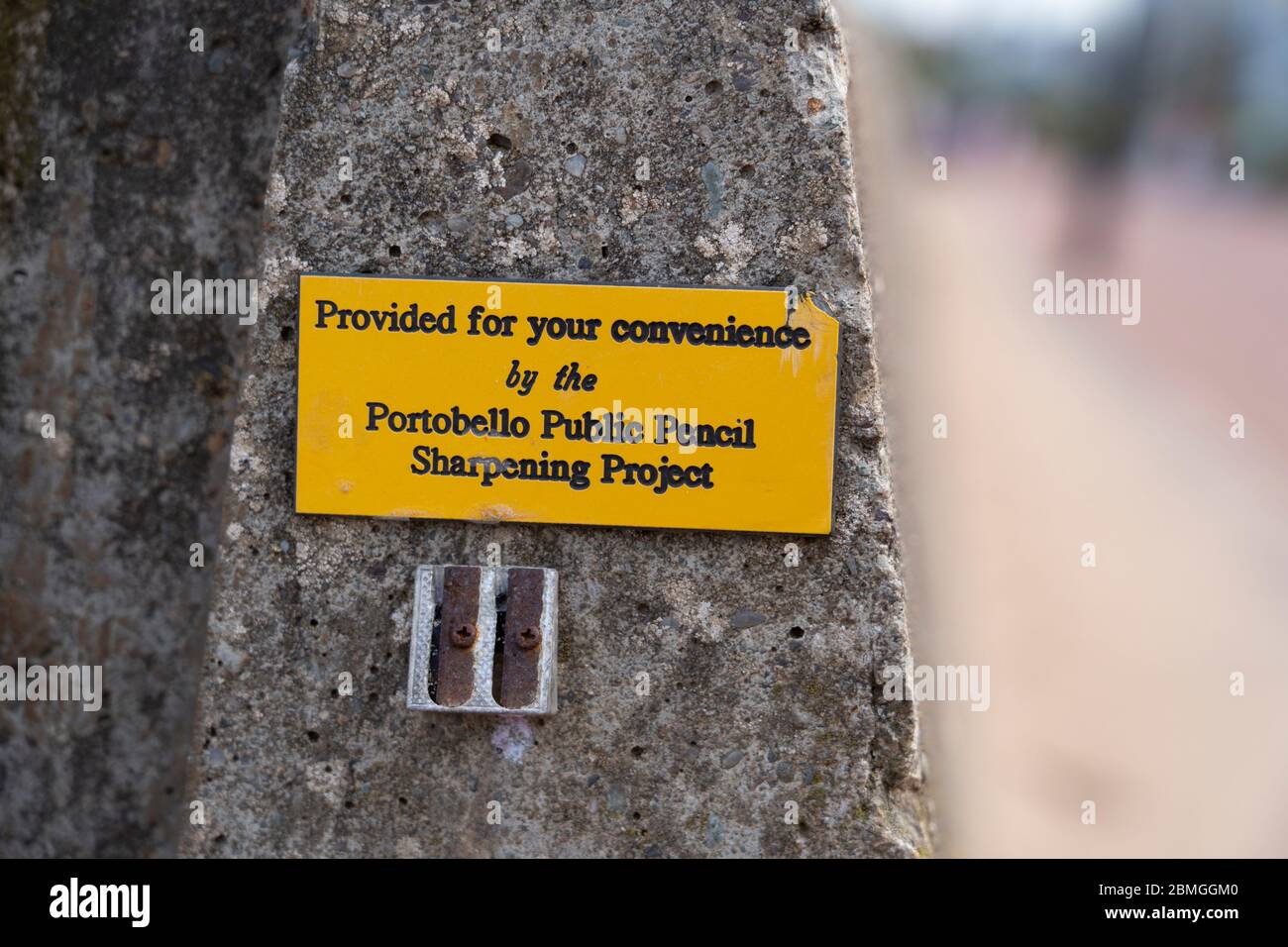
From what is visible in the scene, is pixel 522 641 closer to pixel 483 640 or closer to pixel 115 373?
pixel 483 640

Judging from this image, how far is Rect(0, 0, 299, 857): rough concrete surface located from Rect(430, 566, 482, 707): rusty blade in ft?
2.18

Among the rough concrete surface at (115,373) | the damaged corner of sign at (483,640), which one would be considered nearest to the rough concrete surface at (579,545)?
the damaged corner of sign at (483,640)

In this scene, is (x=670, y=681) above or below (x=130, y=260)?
below

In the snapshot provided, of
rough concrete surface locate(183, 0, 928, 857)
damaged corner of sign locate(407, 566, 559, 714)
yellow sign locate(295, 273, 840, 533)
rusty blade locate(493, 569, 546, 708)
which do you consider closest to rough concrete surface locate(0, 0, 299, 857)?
rough concrete surface locate(183, 0, 928, 857)

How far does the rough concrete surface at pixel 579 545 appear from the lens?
1.71m

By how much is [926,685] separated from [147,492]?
5.91 feet

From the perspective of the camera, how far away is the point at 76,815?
2.28m

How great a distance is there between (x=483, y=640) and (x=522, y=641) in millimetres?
68

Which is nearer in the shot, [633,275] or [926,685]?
[633,275]

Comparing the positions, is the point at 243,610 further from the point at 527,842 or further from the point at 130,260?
the point at 130,260

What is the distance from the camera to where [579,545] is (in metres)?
1.77

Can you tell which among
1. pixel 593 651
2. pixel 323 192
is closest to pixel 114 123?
pixel 323 192

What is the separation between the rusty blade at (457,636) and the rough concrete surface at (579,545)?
5 cm

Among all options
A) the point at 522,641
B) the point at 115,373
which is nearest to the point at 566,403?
the point at 522,641
